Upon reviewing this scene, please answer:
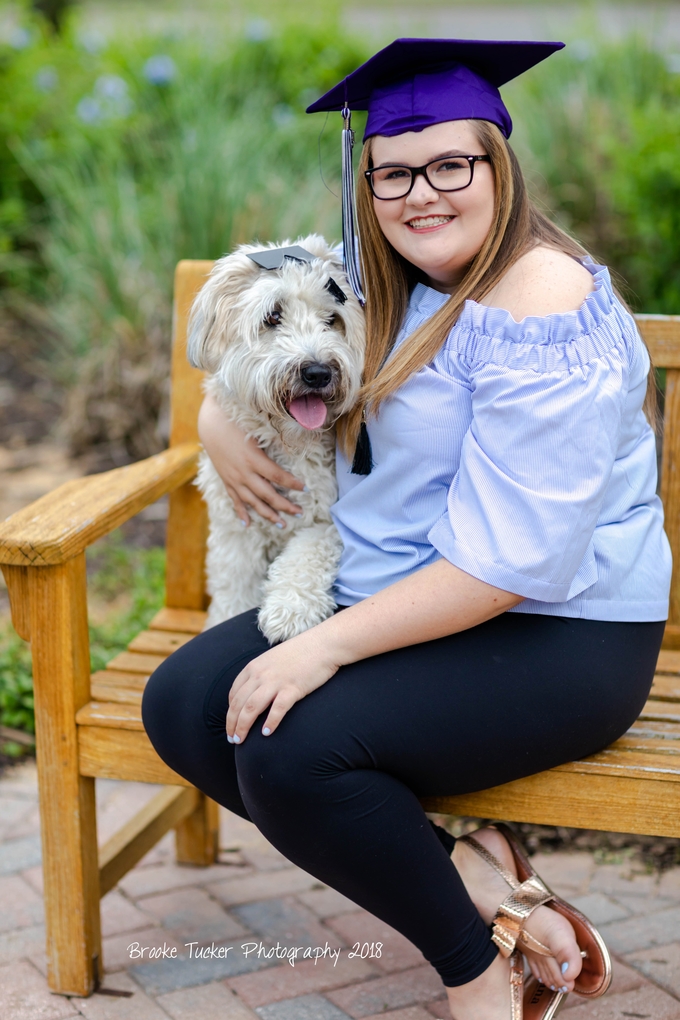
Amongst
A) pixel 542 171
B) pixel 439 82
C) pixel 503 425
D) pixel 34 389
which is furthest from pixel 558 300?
pixel 34 389

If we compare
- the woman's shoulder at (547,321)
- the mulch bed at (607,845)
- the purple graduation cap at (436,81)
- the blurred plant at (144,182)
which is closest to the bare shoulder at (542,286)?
the woman's shoulder at (547,321)

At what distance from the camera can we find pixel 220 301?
2141 mm

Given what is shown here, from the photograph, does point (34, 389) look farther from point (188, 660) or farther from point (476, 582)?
point (476, 582)

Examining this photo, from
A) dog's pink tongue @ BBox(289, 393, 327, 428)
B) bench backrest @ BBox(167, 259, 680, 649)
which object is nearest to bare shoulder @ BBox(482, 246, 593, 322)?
dog's pink tongue @ BBox(289, 393, 327, 428)

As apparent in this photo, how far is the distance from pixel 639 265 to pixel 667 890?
310 centimetres

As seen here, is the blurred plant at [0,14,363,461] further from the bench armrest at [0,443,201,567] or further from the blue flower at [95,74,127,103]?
the bench armrest at [0,443,201,567]

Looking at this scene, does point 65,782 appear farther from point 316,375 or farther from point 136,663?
point 316,375

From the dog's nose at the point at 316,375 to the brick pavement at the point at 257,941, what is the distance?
4.43ft

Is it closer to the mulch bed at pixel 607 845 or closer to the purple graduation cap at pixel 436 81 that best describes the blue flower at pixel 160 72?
the purple graduation cap at pixel 436 81

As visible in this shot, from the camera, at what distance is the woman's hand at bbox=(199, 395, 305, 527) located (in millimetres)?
2223

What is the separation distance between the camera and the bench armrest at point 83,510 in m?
1.98

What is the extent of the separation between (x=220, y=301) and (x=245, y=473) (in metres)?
0.37

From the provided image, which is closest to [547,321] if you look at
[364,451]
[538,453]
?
[538,453]

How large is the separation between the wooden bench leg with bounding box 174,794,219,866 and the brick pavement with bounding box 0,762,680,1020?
0.04 metres
